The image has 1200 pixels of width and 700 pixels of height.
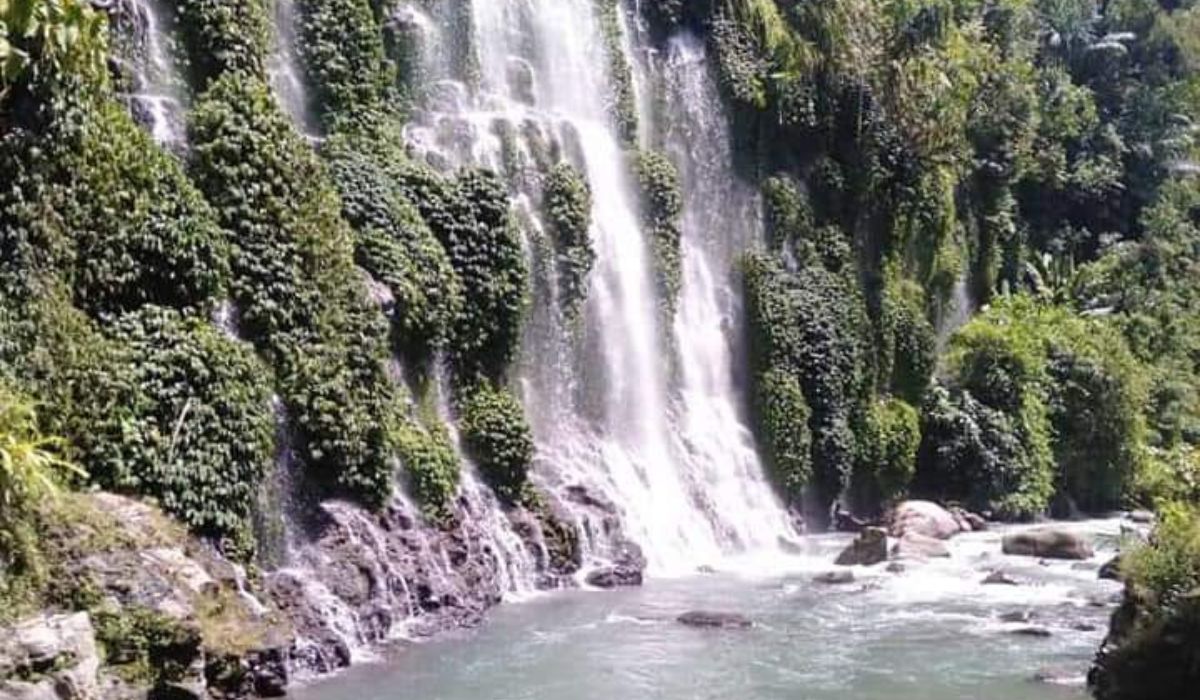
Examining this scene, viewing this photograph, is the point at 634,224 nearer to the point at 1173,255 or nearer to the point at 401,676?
the point at 401,676

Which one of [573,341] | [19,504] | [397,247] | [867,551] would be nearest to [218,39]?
[397,247]

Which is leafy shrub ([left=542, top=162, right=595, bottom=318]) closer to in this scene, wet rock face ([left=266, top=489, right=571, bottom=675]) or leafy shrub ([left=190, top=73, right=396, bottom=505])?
wet rock face ([left=266, top=489, right=571, bottom=675])

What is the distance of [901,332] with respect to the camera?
3762cm

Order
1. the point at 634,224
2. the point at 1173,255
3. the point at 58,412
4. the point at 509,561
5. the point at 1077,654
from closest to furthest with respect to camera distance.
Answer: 1. the point at 58,412
2. the point at 1077,654
3. the point at 509,561
4. the point at 634,224
5. the point at 1173,255

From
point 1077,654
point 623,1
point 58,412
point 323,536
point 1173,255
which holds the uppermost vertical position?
point 623,1

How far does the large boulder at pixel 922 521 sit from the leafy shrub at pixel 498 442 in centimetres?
914

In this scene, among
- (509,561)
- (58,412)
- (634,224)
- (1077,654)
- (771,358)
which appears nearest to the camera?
(58,412)

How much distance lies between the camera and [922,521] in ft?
102

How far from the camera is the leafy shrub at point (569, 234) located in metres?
27.8

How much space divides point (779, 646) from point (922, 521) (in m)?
12.1

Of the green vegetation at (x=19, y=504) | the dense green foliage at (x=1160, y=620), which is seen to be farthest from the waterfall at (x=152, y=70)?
the dense green foliage at (x=1160, y=620)

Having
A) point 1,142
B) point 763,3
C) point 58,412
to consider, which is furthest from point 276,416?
point 763,3

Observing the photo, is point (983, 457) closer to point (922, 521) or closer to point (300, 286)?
point (922, 521)

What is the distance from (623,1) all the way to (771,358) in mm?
8547
